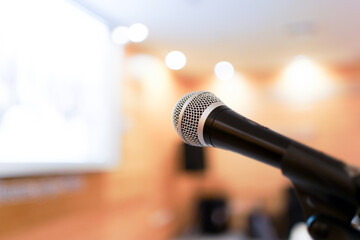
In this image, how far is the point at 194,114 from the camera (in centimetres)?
57

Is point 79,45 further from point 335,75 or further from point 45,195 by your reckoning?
point 335,75

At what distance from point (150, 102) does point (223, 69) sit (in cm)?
105

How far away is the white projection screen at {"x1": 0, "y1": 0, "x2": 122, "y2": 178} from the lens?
1689 mm

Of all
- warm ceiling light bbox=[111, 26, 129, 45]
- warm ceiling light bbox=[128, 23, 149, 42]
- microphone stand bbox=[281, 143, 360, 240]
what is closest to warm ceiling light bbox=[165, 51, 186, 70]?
warm ceiling light bbox=[128, 23, 149, 42]

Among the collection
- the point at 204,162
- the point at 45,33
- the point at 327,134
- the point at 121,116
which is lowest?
the point at 204,162

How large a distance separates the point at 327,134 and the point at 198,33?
2470 millimetres

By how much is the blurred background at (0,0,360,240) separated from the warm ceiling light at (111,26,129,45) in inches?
1.2

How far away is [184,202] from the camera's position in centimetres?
404

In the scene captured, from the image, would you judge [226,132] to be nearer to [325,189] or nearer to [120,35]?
[325,189]

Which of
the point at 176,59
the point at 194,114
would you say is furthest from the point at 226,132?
the point at 176,59

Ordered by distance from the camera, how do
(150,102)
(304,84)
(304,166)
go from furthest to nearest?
→ (304,84) < (150,102) < (304,166)

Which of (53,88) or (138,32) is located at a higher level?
(138,32)

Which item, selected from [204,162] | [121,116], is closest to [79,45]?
[121,116]

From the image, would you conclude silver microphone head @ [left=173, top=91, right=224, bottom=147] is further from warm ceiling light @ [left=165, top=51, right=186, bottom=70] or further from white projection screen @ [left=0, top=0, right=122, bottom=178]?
white projection screen @ [left=0, top=0, right=122, bottom=178]
